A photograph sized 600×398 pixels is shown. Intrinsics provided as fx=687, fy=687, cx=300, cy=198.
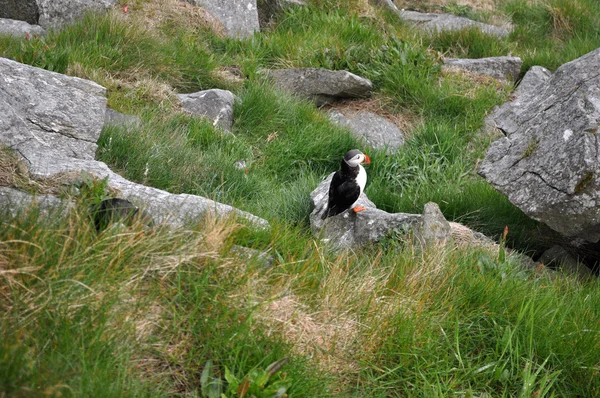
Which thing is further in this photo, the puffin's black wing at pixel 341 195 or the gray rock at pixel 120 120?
the gray rock at pixel 120 120

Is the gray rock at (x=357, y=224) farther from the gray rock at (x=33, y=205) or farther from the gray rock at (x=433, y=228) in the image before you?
the gray rock at (x=33, y=205)

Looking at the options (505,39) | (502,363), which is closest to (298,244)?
(502,363)

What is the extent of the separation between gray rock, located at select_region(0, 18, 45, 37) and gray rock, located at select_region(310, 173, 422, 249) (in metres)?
3.89

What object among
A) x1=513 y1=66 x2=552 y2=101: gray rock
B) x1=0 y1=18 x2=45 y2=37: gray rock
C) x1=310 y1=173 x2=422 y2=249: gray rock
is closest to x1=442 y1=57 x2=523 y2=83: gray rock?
x1=513 y1=66 x2=552 y2=101: gray rock

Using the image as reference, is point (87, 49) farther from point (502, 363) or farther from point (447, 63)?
point (502, 363)

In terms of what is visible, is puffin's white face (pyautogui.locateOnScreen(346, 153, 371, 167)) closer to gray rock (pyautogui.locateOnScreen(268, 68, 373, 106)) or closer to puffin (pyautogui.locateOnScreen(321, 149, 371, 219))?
puffin (pyautogui.locateOnScreen(321, 149, 371, 219))

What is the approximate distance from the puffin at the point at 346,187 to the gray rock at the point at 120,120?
185 centimetres

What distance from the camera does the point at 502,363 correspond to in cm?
336

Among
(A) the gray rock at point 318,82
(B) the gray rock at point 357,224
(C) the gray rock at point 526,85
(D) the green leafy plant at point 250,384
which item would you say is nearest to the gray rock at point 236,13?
(A) the gray rock at point 318,82

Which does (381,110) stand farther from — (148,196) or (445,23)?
(148,196)

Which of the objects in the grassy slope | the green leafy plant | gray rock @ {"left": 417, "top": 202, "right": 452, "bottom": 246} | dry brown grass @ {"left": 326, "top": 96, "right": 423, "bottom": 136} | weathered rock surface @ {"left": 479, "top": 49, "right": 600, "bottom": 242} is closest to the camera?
the grassy slope

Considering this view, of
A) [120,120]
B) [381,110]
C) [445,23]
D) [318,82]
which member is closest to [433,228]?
[120,120]

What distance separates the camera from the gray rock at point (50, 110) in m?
5.06

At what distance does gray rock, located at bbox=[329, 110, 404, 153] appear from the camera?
7.87m
